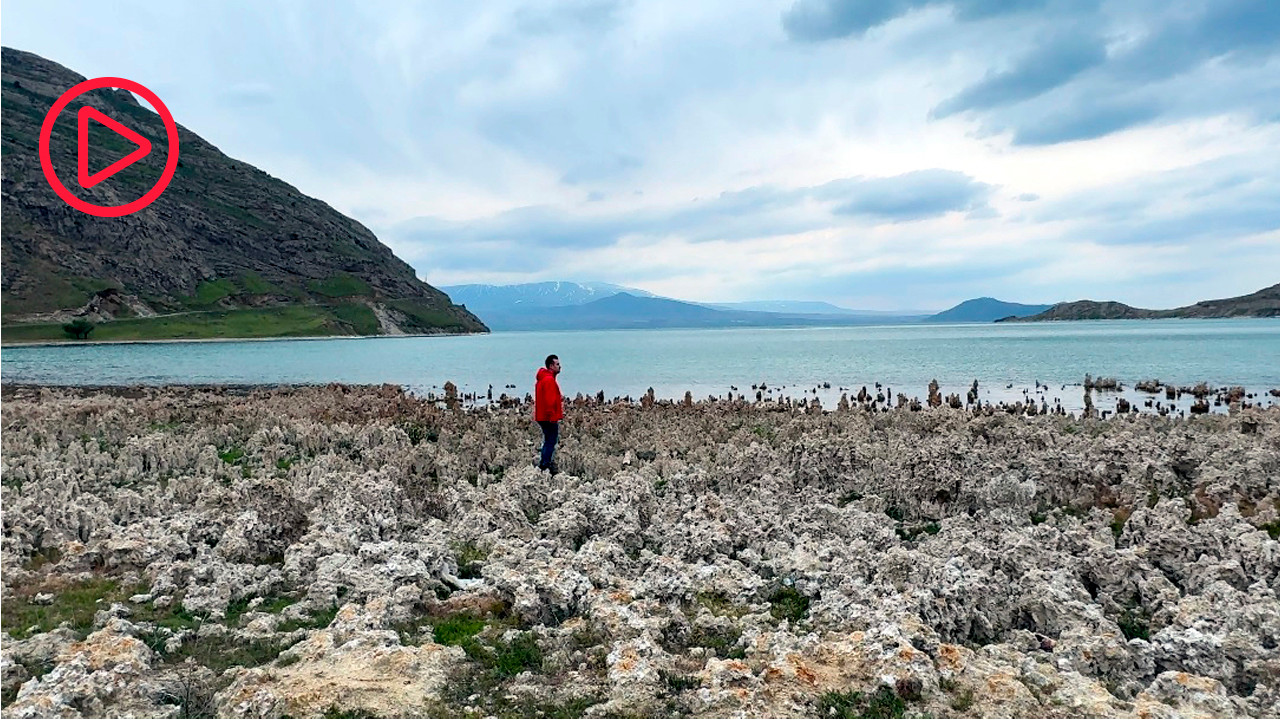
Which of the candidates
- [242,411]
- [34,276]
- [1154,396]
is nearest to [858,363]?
[1154,396]

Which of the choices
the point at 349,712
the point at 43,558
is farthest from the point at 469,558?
the point at 43,558

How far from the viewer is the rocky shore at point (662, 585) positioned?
7.04m

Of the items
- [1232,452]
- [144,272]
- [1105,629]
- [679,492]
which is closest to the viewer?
[1105,629]

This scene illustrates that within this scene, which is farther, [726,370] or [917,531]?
[726,370]

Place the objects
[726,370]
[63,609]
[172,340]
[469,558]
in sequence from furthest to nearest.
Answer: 1. [172,340]
2. [726,370]
3. [469,558]
4. [63,609]

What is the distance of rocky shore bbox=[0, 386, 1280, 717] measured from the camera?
23.1 ft

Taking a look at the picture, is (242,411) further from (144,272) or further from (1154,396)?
(144,272)

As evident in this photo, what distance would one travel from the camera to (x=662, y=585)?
953 centimetres

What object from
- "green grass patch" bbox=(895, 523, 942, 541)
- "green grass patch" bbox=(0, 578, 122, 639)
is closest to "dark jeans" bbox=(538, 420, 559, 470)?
"green grass patch" bbox=(895, 523, 942, 541)

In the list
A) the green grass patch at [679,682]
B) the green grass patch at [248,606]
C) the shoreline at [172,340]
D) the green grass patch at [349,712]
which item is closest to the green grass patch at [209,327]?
the shoreline at [172,340]

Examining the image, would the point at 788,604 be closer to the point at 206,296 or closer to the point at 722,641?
the point at 722,641

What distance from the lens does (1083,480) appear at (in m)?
15.4

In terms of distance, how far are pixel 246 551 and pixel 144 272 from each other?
21042cm

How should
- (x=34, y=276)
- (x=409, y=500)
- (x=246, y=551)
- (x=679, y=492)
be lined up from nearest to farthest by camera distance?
(x=246, y=551)
(x=409, y=500)
(x=679, y=492)
(x=34, y=276)
